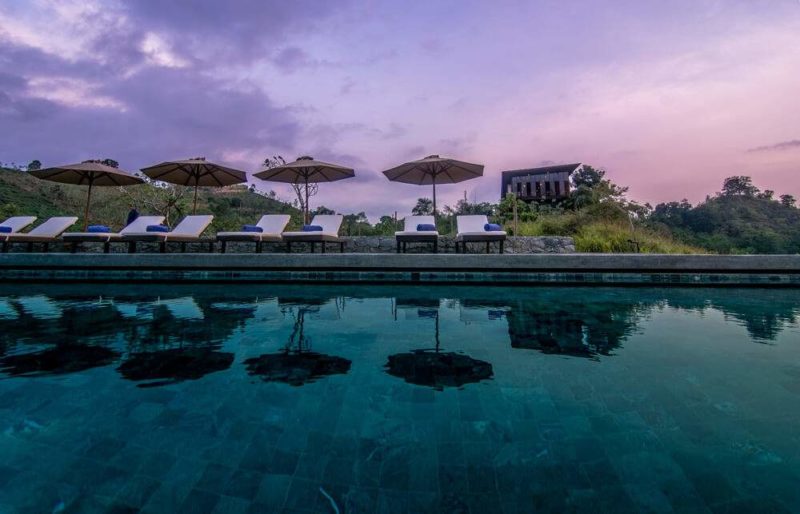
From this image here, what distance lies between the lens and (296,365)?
2.24m

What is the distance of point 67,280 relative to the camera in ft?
21.1

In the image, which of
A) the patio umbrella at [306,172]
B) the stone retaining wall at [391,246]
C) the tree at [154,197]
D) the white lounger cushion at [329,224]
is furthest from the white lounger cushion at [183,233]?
the tree at [154,197]

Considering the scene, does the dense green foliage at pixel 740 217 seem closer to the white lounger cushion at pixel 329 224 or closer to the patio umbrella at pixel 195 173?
the white lounger cushion at pixel 329 224

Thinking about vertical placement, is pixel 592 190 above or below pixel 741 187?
below

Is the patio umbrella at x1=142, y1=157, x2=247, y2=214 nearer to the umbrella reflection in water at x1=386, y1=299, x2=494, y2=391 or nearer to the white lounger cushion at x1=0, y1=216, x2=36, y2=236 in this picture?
the white lounger cushion at x1=0, y1=216, x2=36, y2=236

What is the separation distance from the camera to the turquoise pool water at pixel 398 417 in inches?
45.1

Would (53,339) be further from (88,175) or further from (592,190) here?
(592,190)

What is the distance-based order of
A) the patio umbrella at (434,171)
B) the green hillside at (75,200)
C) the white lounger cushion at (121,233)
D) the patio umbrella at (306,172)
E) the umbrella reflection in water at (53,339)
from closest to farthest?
1. the umbrella reflection in water at (53,339)
2. the white lounger cushion at (121,233)
3. the patio umbrella at (306,172)
4. the patio umbrella at (434,171)
5. the green hillside at (75,200)

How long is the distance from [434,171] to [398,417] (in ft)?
27.4

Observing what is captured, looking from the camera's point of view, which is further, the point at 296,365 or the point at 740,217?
the point at 740,217

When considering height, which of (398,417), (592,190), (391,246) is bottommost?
(398,417)

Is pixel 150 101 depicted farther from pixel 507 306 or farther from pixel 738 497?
pixel 738 497

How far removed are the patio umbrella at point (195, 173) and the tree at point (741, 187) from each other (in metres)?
62.1

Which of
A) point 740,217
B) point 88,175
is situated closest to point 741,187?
point 740,217
